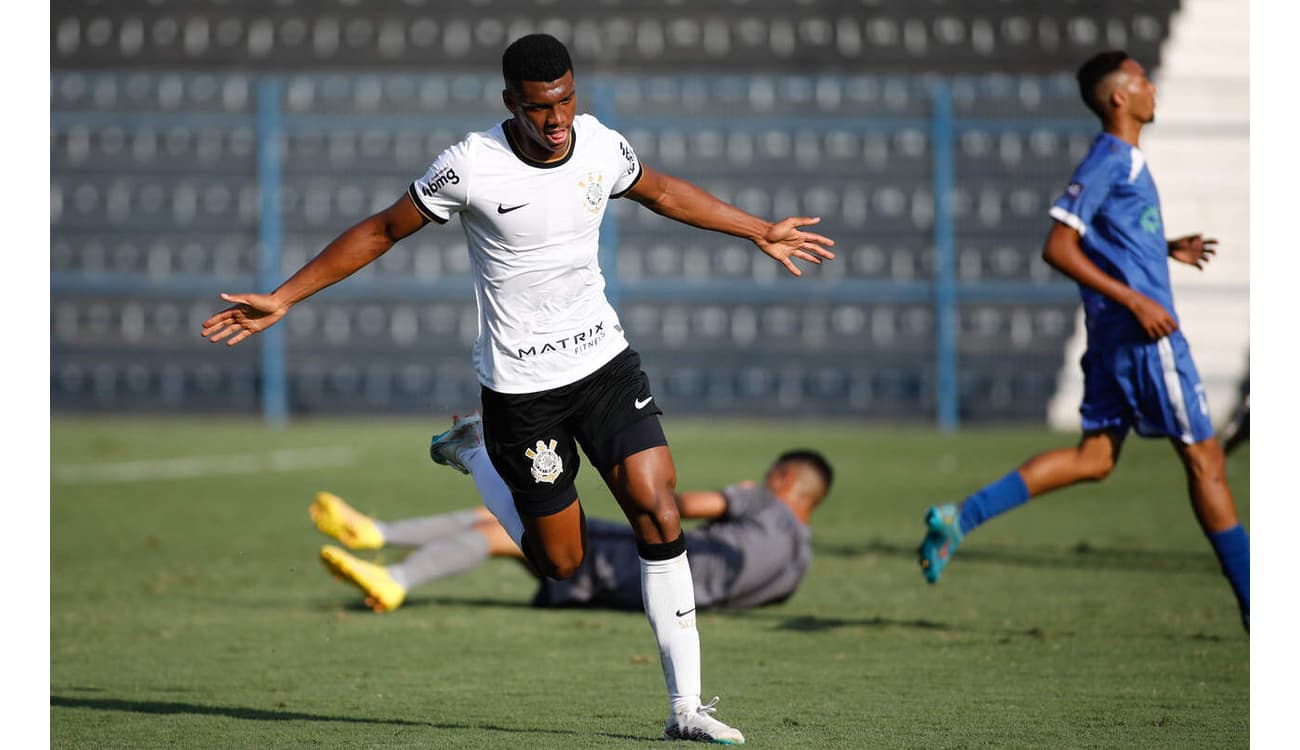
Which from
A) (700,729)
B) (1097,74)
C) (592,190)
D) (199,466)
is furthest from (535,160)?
(199,466)

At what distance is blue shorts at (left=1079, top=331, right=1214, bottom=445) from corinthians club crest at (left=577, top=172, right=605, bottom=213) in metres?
→ 2.53

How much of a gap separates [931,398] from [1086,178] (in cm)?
1214

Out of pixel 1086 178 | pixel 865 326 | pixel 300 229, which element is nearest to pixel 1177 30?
pixel 865 326

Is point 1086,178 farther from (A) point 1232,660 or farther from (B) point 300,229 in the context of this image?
(B) point 300,229

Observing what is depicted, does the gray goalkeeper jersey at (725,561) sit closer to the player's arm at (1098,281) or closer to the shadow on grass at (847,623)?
the shadow on grass at (847,623)

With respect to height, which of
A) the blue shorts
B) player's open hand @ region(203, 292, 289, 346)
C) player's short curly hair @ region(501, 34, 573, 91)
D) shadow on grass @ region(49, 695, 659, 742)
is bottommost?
shadow on grass @ region(49, 695, 659, 742)

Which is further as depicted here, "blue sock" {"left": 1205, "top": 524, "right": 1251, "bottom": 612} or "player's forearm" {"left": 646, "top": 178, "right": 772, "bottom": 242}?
"blue sock" {"left": 1205, "top": 524, "right": 1251, "bottom": 612}

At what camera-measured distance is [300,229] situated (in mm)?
20312

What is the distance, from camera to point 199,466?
588 inches

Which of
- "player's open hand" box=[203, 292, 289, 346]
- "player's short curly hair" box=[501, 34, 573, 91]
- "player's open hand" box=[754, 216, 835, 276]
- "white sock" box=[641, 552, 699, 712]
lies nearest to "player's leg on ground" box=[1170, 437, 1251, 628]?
"player's open hand" box=[754, 216, 835, 276]

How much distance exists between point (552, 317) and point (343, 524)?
243 cm

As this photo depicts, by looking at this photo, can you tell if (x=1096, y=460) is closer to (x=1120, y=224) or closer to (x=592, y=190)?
(x=1120, y=224)

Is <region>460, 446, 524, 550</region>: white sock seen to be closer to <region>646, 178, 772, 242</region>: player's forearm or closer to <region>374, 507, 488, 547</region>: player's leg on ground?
<region>646, 178, 772, 242</region>: player's forearm

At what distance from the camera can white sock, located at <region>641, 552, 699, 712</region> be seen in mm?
5344
